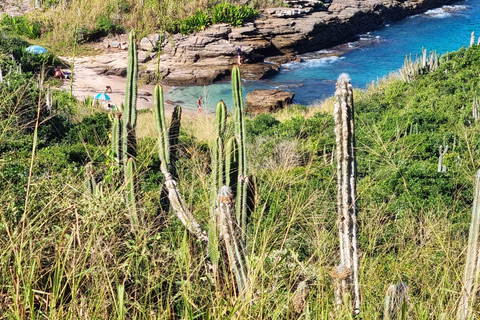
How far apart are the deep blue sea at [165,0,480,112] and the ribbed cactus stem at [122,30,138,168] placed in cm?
1307

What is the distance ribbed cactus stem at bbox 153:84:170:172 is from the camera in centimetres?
479

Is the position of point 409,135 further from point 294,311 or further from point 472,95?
point 294,311

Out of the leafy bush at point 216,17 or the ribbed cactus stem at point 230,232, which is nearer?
the ribbed cactus stem at point 230,232

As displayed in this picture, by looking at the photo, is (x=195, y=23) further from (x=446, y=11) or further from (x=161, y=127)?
(x=161, y=127)

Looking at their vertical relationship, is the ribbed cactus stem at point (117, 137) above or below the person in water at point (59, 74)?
above

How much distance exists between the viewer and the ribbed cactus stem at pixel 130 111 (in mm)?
4785

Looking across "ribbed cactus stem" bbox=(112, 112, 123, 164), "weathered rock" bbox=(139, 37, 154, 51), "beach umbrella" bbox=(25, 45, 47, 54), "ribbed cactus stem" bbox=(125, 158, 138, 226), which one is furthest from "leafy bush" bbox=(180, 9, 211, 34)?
"ribbed cactus stem" bbox=(125, 158, 138, 226)

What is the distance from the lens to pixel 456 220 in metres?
6.25

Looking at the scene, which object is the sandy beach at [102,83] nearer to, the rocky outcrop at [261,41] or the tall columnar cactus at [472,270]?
the rocky outcrop at [261,41]

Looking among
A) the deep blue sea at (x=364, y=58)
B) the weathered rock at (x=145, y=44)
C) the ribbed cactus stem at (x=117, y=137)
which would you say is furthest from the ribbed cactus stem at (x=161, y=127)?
the weathered rock at (x=145, y=44)

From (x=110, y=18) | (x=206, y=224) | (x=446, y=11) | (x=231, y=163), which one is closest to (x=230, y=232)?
(x=206, y=224)

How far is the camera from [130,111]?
5125 millimetres

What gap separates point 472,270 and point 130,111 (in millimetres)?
3435

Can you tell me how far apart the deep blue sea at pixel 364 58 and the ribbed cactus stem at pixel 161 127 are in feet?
44.5
